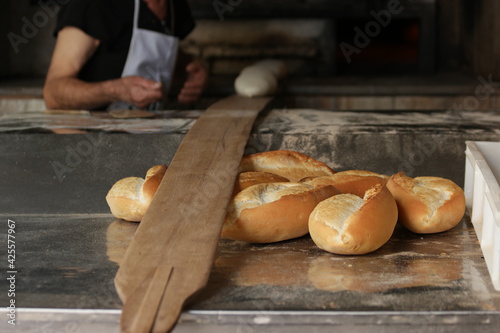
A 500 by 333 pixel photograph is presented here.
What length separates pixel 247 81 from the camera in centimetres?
309

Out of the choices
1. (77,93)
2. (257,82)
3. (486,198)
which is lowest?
(257,82)

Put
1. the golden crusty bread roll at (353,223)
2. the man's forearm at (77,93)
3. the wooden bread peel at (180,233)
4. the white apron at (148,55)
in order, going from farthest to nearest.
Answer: the white apron at (148,55), the man's forearm at (77,93), the golden crusty bread roll at (353,223), the wooden bread peel at (180,233)

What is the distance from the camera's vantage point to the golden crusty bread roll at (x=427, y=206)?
3.69ft

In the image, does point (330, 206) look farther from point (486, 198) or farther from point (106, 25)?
point (106, 25)

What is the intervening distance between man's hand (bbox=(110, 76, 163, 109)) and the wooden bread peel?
0.81 m

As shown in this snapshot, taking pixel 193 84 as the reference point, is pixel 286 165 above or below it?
above

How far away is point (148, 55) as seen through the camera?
2752mm

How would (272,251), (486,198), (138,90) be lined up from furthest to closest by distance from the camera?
(138,90), (272,251), (486,198)

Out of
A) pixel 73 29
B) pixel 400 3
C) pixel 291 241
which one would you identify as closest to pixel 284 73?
pixel 400 3

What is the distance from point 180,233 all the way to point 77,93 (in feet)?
5.41

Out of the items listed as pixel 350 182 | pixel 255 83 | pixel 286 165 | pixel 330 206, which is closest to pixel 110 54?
pixel 255 83

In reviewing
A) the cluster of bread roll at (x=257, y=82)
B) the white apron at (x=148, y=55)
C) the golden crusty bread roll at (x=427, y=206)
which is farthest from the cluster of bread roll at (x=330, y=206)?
the cluster of bread roll at (x=257, y=82)

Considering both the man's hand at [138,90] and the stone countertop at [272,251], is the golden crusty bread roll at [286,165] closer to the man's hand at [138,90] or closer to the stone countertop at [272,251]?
the stone countertop at [272,251]

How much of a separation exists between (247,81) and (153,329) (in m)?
2.41
